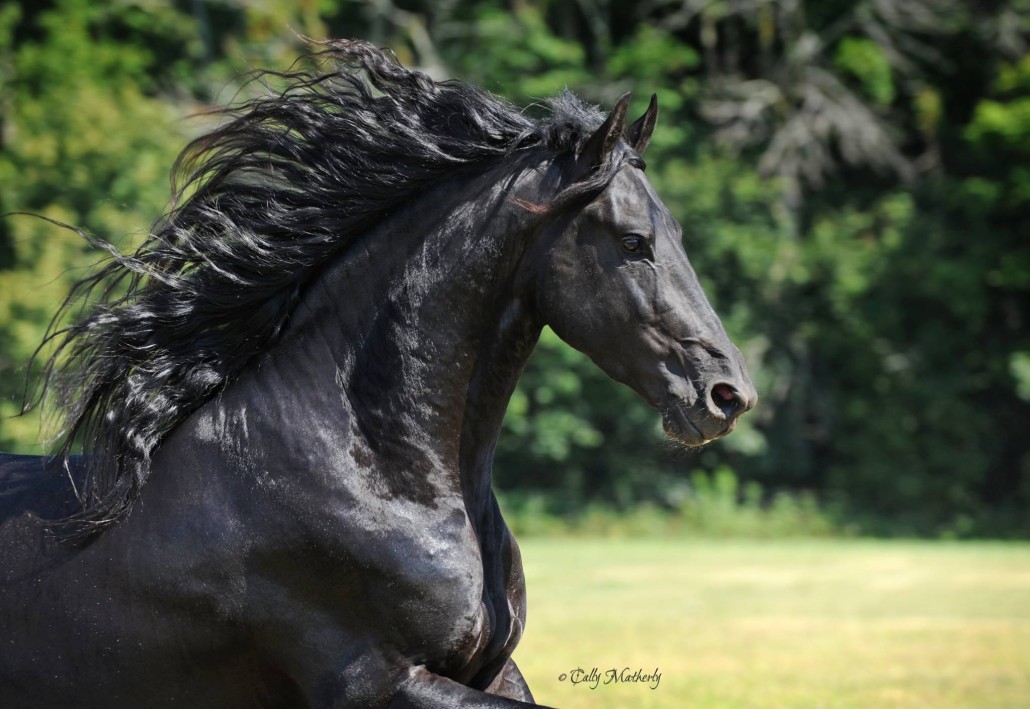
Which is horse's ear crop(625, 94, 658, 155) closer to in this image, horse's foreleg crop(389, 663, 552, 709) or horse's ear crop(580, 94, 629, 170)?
horse's ear crop(580, 94, 629, 170)

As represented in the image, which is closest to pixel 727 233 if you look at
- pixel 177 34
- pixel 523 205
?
pixel 177 34

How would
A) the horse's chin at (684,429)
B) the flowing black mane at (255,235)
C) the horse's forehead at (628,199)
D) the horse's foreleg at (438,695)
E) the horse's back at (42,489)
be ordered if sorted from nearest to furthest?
1. the horse's foreleg at (438,695)
2. the horse's chin at (684,429)
3. the horse's forehead at (628,199)
4. the flowing black mane at (255,235)
5. the horse's back at (42,489)

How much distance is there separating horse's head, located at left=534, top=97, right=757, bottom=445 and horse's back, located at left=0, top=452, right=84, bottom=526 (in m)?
1.57

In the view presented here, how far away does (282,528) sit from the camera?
356 centimetres

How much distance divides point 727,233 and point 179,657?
21.1 m

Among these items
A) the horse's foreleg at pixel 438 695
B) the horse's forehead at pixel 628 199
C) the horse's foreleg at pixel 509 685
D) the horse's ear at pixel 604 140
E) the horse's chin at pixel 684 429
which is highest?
the horse's ear at pixel 604 140

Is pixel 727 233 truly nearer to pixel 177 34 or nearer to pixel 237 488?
pixel 177 34

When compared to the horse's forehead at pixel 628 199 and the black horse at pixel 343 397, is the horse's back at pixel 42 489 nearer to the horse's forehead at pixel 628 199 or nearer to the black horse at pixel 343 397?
the black horse at pixel 343 397

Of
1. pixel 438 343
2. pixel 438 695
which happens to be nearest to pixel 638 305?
pixel 438 343

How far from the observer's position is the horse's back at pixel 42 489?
3912 millimetres

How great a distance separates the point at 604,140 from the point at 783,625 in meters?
8.82

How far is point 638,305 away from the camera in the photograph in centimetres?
355

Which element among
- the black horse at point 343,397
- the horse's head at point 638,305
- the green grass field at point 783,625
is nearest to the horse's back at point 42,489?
the black horse at point 343,397

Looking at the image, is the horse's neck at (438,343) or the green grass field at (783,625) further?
the green grass field at (783,625)
